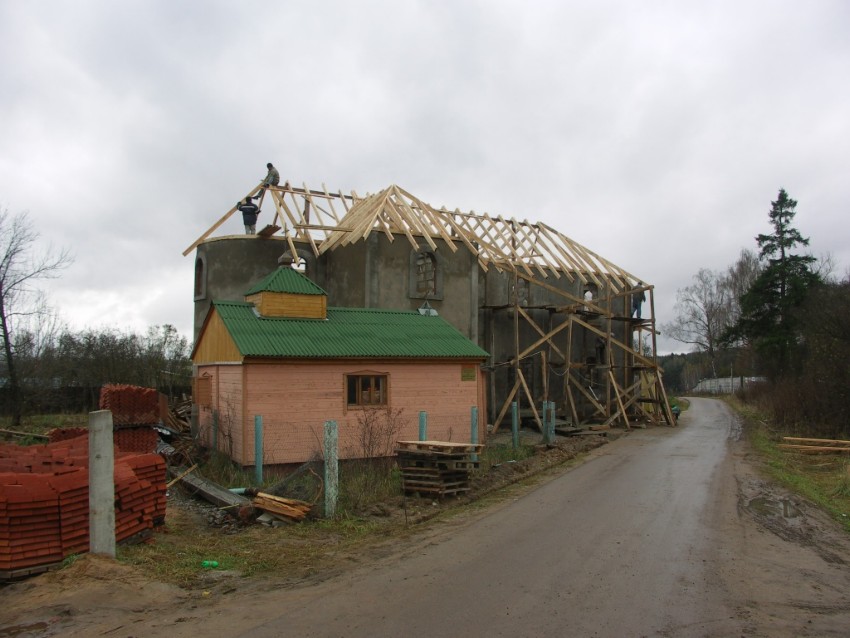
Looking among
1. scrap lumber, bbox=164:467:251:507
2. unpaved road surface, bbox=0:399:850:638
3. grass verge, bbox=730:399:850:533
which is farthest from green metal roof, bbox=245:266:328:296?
grass verge, bbox=730:399:850:533

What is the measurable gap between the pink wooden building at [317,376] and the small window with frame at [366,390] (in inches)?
1.0

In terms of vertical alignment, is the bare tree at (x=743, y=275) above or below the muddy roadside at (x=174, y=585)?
above

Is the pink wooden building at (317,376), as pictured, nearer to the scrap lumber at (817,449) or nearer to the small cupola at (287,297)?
the small cupola at (287,297)

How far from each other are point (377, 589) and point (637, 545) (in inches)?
146

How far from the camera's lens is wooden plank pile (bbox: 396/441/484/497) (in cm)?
1177

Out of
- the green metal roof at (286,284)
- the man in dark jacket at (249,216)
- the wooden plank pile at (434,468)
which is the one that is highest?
the man in dark jacket at (249,216)

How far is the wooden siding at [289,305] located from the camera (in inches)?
634

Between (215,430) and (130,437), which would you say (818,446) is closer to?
(215,430)

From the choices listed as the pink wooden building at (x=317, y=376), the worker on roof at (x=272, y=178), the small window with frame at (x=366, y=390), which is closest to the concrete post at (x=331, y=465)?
the pink wooden building at (x=317, y=376)

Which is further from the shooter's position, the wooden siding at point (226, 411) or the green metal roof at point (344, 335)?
the green metal roof at point (344, 335)

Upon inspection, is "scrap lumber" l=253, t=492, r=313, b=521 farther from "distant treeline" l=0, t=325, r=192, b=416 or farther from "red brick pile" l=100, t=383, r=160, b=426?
"distant treeline" l=0, t=325, r=192, b=416

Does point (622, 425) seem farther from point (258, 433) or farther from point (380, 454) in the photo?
point (258, 433)

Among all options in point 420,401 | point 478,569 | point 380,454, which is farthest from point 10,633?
point 420,401

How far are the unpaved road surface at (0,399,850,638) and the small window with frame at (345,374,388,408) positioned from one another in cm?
528
